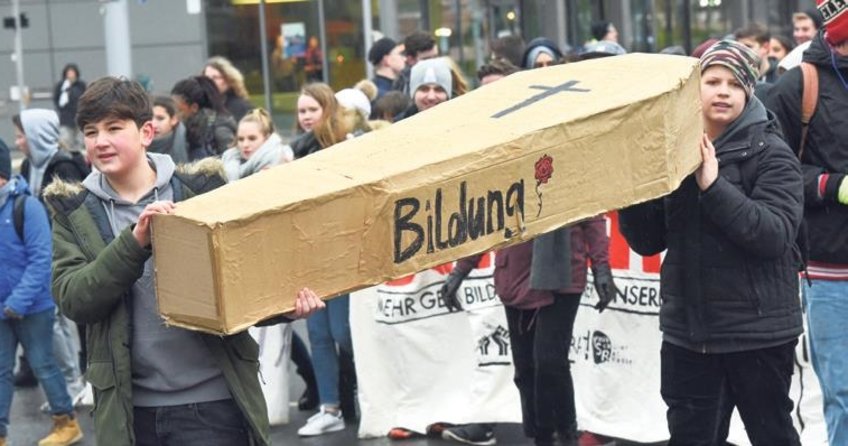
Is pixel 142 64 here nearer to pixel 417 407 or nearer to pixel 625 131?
pixel 417 407

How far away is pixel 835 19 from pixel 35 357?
508 centimetres

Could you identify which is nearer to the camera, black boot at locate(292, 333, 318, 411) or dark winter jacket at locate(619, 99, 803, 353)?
dark winter jacket at locate(619, 99, 803, 353)

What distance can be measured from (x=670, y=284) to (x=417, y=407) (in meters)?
3.46

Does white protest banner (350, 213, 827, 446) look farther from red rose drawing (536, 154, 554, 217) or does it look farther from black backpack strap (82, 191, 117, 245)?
black backpack strap (82, 191, 117, 245)

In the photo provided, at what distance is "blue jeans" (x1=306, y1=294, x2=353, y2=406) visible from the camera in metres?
8.90

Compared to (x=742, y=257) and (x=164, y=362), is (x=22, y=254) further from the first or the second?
(x=742, y=257)

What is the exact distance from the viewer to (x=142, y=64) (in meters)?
29.7

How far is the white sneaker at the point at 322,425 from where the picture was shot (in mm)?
8844

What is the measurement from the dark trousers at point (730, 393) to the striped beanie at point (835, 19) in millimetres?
1112

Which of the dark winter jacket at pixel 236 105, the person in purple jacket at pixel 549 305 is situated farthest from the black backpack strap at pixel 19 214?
the dark winter jacket at pixel 236 105

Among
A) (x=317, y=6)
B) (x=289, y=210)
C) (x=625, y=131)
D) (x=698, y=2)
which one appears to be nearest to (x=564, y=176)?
(x=625, y=131)

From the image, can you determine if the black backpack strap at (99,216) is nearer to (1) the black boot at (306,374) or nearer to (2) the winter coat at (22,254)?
(2) the winter coat at (22,254)

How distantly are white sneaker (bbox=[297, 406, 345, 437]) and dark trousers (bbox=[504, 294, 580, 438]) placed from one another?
146 centimetres

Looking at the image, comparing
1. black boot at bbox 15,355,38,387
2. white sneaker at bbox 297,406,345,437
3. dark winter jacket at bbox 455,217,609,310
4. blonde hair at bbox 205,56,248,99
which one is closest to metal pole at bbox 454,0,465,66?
blonde hair at bbox 205,56,248,99
